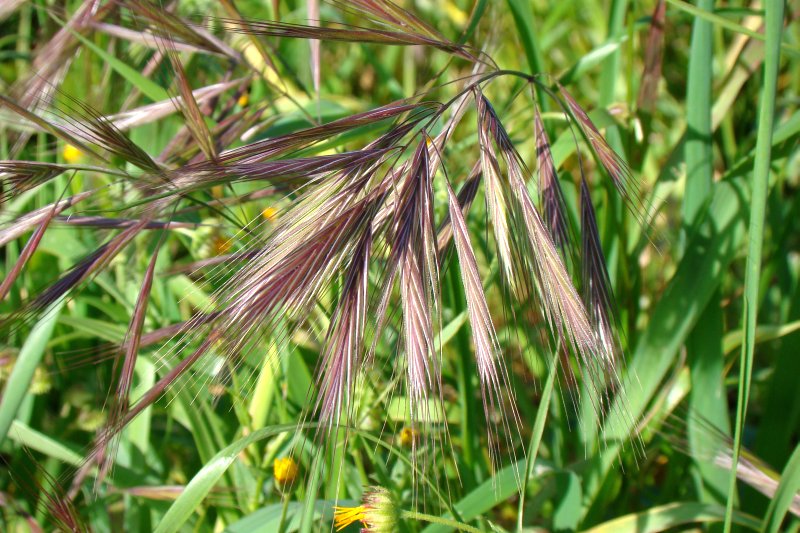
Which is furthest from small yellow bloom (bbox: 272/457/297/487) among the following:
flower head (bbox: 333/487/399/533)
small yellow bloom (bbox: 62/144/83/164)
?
small yellow bloom (bbox: 62/144/83/164)

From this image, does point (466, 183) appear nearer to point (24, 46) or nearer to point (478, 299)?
point (478, 299)

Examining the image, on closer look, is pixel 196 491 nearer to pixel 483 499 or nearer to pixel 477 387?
pixel 483 499

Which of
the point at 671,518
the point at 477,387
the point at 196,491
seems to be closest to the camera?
the point at 196,491

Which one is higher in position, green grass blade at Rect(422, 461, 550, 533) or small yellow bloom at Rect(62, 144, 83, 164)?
small yellow bloom at Rect(62, 144, 83, 164)

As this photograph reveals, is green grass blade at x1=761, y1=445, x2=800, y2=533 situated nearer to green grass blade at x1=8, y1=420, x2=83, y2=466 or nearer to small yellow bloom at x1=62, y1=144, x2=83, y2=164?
green grass blade at x1=8, y1=420, x2=83, y2=466

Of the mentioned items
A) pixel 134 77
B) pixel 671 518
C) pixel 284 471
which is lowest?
→ pixel 671 518

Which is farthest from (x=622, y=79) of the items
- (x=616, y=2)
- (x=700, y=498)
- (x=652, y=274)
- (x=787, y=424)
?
(x=700, y=498)

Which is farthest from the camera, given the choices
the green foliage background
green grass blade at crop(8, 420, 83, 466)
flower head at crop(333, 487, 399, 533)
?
green grass blade at crop(8, 420, 83, 466)

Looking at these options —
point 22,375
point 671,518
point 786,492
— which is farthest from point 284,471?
point 786,492
